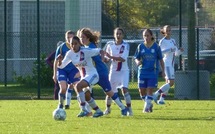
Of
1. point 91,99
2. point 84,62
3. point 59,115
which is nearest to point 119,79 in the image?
point 91,99

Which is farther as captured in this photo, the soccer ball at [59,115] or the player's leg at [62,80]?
the player's leg at [62,80]

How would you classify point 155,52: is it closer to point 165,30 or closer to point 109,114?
point 109,114

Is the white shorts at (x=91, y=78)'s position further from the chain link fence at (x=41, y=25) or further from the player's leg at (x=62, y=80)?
the chain link fence at (x=41, y=25)

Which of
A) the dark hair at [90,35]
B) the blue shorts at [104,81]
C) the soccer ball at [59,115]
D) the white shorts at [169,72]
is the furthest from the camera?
the white shorts at [169,72]

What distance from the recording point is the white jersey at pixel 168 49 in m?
22.9

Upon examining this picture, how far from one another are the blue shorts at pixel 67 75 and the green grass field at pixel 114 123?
29.9 inches

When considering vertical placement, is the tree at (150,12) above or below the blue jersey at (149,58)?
above

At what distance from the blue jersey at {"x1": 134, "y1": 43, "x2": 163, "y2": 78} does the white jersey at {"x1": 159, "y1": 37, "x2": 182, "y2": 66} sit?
354cm

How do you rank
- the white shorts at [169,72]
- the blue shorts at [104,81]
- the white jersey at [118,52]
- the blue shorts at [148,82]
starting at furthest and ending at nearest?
the white shorts at [169,72], the blue shorts at [148,82], the white jersey at [118,52], the blue shorts at [104,81]

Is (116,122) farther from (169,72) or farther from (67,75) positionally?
(169,72)

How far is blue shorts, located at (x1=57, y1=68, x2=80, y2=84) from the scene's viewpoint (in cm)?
1894

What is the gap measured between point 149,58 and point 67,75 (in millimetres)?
1916

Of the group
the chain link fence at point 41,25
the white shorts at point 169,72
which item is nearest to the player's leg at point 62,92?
the white shorts at point 169,72

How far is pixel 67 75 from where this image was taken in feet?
63.4
